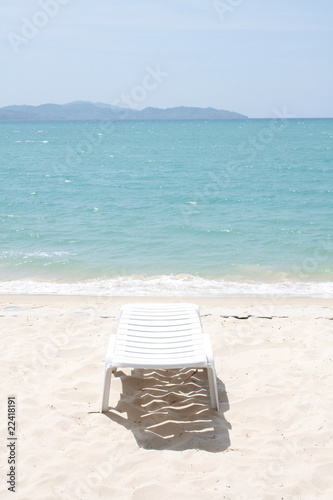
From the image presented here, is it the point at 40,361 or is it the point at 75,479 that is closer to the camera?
the point at 75,479

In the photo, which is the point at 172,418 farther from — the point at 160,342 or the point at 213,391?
the point at 160,342

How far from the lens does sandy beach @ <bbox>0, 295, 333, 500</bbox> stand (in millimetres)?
3549

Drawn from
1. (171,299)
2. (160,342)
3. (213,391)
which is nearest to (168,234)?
(171,299)

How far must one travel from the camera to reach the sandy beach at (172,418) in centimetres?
355

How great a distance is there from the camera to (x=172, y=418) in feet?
14.6

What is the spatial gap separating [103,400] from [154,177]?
22914 mm

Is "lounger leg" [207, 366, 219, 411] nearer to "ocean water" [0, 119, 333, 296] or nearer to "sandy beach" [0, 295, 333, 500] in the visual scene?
"sandy beach" [0, 295, 333, 500]

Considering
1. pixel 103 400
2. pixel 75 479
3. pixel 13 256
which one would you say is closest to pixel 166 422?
pixel 103 400

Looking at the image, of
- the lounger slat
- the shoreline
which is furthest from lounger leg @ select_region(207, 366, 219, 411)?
the shoreline

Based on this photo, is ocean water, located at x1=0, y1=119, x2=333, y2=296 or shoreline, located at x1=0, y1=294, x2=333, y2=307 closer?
shoreline, located at x1=0, y1=294, x2=333, y2=307

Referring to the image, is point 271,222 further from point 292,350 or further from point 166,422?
point 166,422

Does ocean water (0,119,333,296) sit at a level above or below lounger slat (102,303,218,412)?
below

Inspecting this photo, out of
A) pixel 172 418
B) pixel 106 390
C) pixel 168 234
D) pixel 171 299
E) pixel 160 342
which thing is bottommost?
pixel 168 234

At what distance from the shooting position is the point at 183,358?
14.0ft
